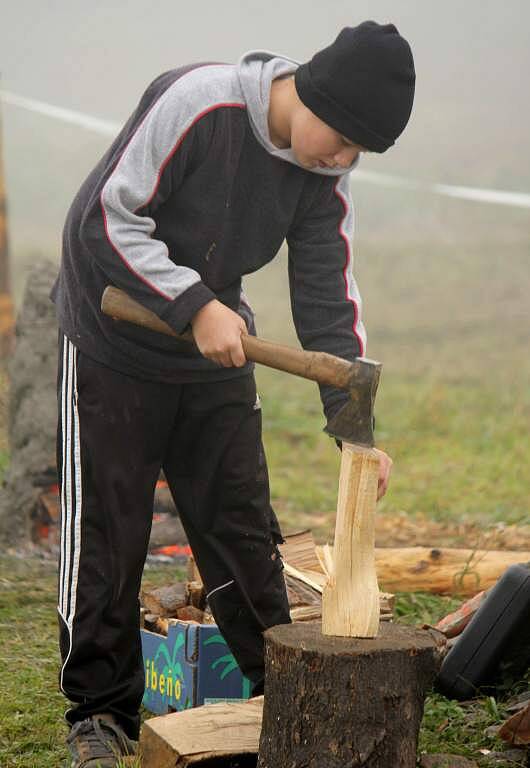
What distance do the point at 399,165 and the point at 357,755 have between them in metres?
19.5

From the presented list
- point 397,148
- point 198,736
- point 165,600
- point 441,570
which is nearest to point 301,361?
point 198,736

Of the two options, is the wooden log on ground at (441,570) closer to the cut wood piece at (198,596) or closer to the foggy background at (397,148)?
the cut wood piece at (198,596)

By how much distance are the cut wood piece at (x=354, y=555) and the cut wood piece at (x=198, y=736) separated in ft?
1.26

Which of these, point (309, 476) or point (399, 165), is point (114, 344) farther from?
point (399, 165)

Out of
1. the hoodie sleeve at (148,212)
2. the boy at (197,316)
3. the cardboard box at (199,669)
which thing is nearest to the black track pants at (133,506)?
the boy at (197,316)

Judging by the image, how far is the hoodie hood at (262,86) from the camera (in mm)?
2846

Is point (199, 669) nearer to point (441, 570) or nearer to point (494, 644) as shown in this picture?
point (494, 644)

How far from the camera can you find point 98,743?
298cm

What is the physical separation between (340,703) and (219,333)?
2.95 ft

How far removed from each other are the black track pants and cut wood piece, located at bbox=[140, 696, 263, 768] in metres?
0.24

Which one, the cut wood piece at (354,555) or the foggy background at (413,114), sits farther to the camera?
the foggy background at (413,114)

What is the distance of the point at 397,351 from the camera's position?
13586 mm

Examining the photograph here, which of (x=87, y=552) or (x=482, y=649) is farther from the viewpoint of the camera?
(x=482, y=649)

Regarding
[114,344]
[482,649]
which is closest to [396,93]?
[114,344]
